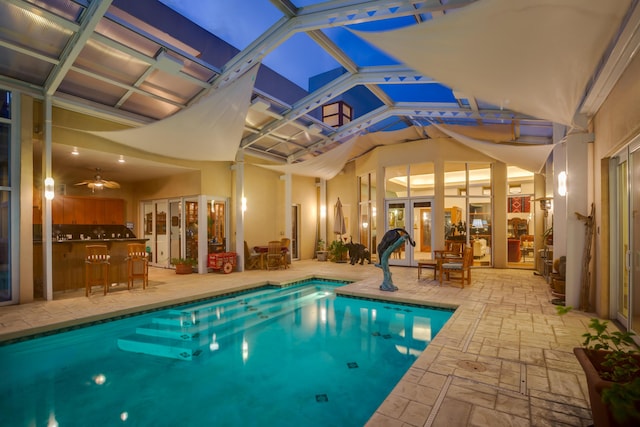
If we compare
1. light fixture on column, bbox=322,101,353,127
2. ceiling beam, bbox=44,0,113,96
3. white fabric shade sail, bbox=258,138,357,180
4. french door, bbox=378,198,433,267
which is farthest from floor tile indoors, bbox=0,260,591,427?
light fixture on column, bbox=322,101,353,127

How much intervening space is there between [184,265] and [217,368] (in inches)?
231

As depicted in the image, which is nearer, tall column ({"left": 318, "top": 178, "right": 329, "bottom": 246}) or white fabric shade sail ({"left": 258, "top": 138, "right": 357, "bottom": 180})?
white fabric shade sail ({"left": 258, "top": 138, "right": 357, "bottom": 180})

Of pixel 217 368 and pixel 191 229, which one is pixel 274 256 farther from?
pixel 217 368

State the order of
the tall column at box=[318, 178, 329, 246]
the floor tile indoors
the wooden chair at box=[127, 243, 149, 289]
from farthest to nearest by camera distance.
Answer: the tall column at box=[318, 178, 329, 246] → the wooden chair at box=[127, 243, 149, 289] → the floor tile indoors

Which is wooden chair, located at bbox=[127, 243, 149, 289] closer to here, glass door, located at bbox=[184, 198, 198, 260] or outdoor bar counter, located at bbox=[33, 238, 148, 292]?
outdoor bar counter, located at bbox=[33, 238, 148, 292]

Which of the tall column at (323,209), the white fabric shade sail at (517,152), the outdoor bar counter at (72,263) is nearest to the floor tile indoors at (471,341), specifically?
the outdoor bar counter at (72,263)

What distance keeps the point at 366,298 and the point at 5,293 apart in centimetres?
641

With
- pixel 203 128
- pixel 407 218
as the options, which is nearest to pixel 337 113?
pixel 407 218

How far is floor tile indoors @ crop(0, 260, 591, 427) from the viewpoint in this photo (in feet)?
7.62

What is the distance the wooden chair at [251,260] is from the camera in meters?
9.68

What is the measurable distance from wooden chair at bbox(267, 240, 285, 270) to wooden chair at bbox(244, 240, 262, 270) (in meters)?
0.37

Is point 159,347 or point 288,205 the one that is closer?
point 159,347

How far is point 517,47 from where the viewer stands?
10.00ft

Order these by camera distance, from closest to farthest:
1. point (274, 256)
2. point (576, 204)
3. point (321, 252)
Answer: point (576, 204) < point (274, 256) < point (321, 252)
